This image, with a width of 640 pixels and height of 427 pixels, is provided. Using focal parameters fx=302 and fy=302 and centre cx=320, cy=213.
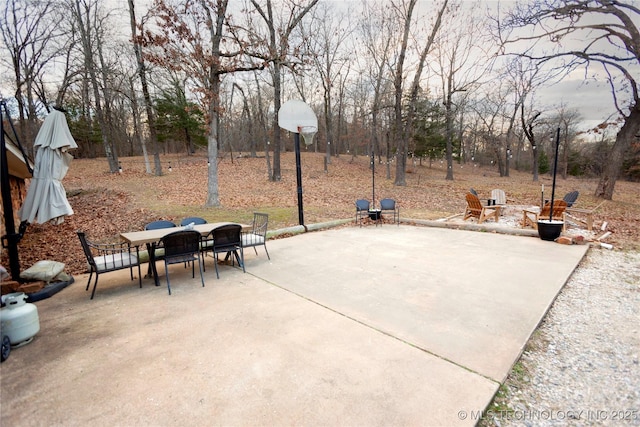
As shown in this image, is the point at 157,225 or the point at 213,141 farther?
the point at 213,141

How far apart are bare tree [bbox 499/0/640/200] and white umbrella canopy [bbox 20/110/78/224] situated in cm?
1290

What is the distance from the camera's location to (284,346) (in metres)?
2.70

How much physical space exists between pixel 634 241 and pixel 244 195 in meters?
11.7

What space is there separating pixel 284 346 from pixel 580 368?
8.09 ft

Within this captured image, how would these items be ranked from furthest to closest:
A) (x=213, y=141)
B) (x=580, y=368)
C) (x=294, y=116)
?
1. (x=213, y=141)
2. (x=294, y=116)
3. (x=580, y=368)

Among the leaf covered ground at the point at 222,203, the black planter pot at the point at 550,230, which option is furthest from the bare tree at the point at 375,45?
the black planter pot at the point at 550,230

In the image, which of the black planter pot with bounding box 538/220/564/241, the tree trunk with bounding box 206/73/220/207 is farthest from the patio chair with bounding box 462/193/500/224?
the tree trunk with bounding box 206/73/220/207

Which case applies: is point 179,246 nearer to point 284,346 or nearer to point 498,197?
point 284,346

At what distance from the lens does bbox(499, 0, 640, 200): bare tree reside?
10094 millimetres

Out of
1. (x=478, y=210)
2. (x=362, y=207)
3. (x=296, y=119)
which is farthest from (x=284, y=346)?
(x=478, y=210)

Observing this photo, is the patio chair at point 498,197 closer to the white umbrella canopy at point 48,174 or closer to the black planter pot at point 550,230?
the black planter pot at point 550,230

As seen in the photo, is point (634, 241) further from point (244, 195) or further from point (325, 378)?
point (244, 195)

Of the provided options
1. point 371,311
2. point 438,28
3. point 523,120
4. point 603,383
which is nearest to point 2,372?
point 371,311

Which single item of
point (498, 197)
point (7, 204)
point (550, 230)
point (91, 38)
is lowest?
point (550, 230)
